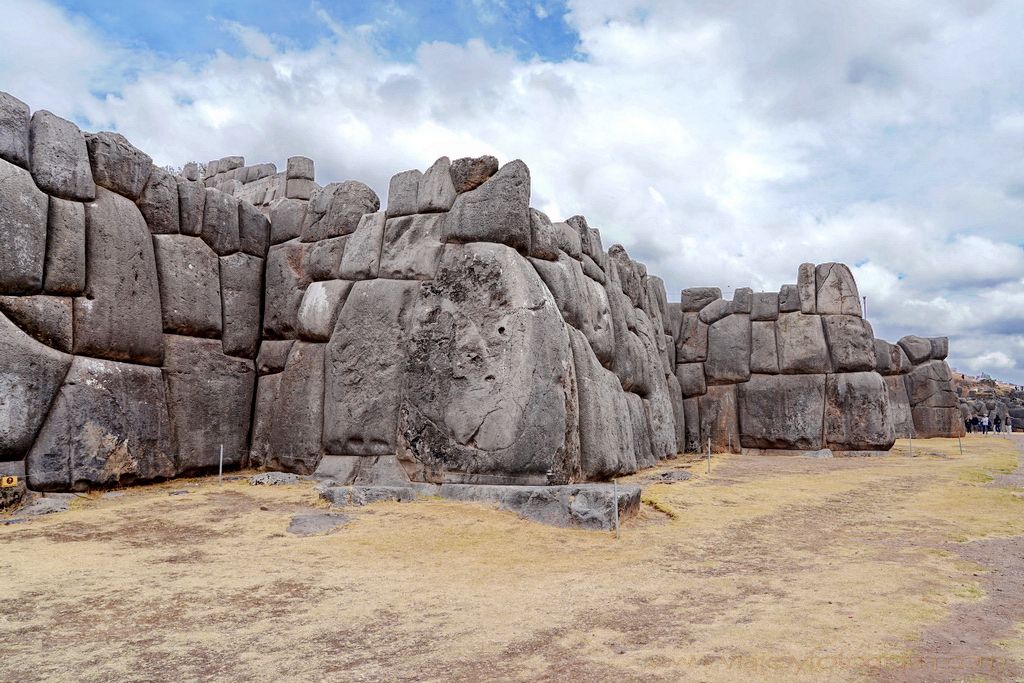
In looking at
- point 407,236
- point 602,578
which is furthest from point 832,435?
point 602,578

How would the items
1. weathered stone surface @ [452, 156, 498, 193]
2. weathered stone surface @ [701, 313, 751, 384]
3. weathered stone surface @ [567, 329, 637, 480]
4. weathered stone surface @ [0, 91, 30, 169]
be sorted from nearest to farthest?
weathered stone surface @ [0, 91, 30, 169] → weathered stone surface @ [567, 329, 637, 480] → weathered stone surface @ [452, 156, 498, 193] → weathered stone surface @ [701, 313, 751, 384]

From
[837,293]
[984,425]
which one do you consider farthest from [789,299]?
[984,425]

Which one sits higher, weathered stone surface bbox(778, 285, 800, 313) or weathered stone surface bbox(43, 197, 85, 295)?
weathered stone surface bbox(778, 285, 800, 313)

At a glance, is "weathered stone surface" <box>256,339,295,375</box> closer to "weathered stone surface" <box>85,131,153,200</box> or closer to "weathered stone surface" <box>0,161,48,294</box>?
"weathered stone surface" <box>85,131,153,200</box>

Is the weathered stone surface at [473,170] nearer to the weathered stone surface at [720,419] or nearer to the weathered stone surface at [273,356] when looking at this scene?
the weathered stone surface at [273,356]

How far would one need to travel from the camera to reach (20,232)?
8.27m

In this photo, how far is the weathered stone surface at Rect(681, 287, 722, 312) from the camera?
19.8 m

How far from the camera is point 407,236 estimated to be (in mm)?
10445

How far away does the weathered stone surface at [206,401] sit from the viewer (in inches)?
402

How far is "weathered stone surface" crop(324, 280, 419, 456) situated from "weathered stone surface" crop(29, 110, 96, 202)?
12.3 feet

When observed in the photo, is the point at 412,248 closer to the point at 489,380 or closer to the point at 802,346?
the point at 489,380

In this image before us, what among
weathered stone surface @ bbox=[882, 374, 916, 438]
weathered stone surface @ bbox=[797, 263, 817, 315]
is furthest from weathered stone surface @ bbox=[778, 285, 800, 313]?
weathered stone surface @ bbox=[882, 374, 916, 438]

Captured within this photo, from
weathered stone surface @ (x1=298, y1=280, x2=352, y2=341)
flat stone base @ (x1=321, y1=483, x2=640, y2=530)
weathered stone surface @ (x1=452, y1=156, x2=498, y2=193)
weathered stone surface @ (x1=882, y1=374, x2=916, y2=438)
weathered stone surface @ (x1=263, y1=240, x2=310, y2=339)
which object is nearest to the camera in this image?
flat stone base @ (x1=321, y1=483, x2=640, y2=530)

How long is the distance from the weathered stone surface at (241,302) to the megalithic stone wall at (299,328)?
34mm
